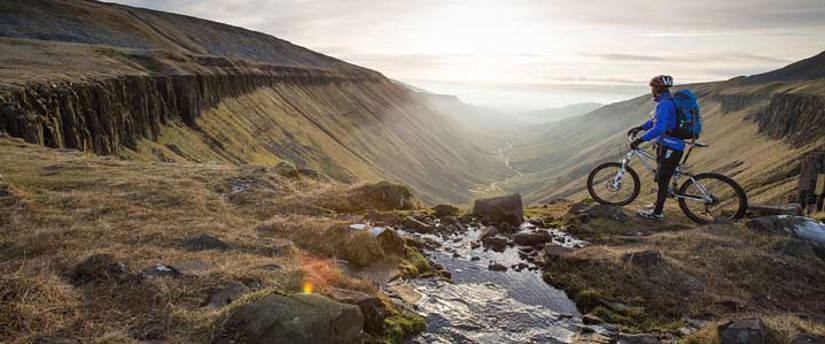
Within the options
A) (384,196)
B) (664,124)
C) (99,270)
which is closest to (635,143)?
(664,124)

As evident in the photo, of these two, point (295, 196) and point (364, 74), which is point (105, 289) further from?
point (364, 74)

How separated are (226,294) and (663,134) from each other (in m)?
13.6

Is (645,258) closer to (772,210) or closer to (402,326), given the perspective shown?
(402,326)

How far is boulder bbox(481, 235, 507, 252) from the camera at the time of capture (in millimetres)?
14531

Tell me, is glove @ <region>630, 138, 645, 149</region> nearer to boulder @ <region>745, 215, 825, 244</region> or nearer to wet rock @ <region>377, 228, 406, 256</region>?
boulder @ <region>745, 215, 825, 244</region>

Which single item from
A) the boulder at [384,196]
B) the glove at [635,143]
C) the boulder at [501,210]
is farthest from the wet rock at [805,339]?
the boulder at [384,196]

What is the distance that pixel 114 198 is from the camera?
13.7 m

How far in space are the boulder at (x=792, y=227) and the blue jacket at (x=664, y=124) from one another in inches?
127

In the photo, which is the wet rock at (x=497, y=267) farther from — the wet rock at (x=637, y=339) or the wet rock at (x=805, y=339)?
the wet rock at (x=805, y=339)

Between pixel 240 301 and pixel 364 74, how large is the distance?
618 feet

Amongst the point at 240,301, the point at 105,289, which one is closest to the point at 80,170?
the point at 105,289

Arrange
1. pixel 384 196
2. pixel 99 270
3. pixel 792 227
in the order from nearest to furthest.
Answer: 1. pixel 99 270
2. pixel 792 227
3. pixel 384 196

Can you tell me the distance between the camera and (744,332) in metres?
8.23

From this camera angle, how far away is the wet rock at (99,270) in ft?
27.8
